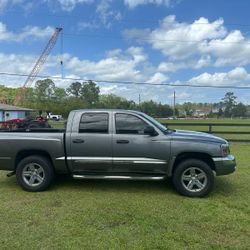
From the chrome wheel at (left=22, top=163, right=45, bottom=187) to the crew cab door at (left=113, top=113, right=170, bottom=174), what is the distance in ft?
5.05

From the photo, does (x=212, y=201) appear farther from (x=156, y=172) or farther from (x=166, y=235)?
(x=166, y=235)

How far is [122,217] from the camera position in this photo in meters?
5.52

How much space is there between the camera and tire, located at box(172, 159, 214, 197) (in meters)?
6.78

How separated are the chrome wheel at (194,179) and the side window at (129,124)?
47.9 inches

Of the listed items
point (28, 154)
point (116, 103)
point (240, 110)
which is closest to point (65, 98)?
point (116, 103)

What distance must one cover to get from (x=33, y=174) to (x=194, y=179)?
3.28 meters

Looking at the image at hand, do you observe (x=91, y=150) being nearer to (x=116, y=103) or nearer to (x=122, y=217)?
(x=122, y=217)

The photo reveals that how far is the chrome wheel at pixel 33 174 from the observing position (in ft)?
23.5

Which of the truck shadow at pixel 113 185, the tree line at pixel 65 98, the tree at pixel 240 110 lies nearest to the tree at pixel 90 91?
the tree line at pixel 65 98

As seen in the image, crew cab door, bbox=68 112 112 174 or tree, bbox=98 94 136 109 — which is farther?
tree, bbox=98 94 136 109

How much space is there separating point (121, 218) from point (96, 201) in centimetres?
105

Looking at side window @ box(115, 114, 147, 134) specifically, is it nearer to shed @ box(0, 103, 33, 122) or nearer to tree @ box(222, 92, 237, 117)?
shed @ box(0, 103, 33, 122)

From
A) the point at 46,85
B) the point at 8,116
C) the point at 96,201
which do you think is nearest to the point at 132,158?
the point at 96,201

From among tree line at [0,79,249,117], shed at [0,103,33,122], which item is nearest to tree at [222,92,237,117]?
tree line at [0,79,249,117]
